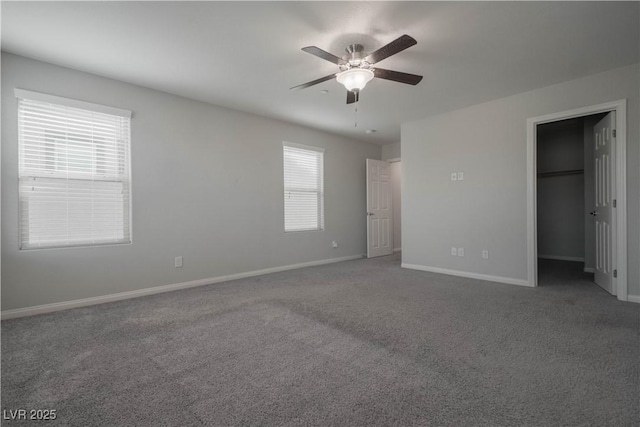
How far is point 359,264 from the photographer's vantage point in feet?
17.8

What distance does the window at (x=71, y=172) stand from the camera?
2883 millimetres

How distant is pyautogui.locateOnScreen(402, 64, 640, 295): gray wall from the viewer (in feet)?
10.3

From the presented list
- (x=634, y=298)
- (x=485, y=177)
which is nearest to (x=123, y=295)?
(x=485, y=177)

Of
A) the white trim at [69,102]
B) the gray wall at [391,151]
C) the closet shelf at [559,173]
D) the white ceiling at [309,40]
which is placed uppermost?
the white ceiling at [309,40]

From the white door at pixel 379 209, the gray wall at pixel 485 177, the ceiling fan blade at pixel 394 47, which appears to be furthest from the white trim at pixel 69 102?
the white door at pixel 379 209

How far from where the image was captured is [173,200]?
3.78 metres

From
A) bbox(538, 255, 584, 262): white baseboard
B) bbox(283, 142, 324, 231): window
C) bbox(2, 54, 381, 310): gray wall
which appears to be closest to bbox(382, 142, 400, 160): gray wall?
bbox(2, 54, 381, 310): gray wall

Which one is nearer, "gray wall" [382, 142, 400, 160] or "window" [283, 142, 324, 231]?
"window" [283, 142, 324, 231]

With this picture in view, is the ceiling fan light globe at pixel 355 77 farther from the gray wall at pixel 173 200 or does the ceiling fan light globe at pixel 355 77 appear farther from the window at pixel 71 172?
the window at pixel 71 172

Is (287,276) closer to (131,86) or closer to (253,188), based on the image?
(253,188)

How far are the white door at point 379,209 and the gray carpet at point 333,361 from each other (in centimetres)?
289

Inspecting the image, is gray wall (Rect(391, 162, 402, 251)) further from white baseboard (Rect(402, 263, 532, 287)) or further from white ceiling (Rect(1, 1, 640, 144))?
white ceiling (Rect(1, 1, 640, 144))

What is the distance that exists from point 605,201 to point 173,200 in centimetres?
536

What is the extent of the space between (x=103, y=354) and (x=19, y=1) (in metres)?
2.60
